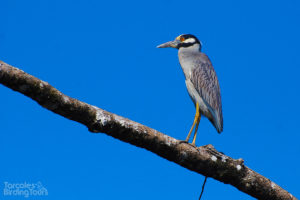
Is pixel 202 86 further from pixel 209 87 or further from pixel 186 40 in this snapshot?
pixel 186 40

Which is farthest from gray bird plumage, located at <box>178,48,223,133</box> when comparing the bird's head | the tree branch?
the tree branch

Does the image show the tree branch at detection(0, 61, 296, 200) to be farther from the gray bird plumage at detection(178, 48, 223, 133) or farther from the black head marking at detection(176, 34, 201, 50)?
the black head marking at detection(176, 34, 201, 50)

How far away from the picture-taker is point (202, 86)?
540 cm

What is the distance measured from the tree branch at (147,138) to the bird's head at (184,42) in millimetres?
2816

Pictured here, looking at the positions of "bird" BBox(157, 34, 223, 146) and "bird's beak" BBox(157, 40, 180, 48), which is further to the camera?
"bird's beak" BBox(157, 40, 180, 48)

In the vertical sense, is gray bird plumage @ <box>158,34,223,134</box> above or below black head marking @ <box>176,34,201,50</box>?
below

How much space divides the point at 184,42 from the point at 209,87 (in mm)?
1184

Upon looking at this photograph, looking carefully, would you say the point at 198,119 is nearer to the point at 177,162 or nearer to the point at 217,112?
the point at 217,112

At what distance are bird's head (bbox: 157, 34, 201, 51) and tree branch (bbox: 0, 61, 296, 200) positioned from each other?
2.82 metres

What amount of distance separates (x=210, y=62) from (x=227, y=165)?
254cm

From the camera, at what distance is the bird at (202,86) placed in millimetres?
5219

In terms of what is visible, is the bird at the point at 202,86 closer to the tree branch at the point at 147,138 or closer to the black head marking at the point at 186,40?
the black head marking at the point at 186,40

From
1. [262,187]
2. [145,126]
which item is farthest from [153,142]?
[262,187]

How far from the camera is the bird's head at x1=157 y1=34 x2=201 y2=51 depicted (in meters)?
6.21
